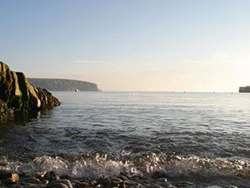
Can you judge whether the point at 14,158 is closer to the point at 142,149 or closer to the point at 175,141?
the point at 142,149

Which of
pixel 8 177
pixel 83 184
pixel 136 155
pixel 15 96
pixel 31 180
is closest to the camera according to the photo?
pixel 83 184

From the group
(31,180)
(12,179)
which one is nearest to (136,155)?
(31,180)

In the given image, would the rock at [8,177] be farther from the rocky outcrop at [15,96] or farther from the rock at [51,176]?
the rocky outcrop at [15,96]

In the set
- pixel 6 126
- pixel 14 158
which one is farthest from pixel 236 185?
A: pixel 6 126

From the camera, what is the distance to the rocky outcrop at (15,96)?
26.1 m

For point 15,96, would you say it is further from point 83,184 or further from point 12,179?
point 83,184

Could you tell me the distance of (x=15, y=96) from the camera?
27.7m

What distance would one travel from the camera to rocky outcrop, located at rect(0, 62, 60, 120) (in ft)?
85.7

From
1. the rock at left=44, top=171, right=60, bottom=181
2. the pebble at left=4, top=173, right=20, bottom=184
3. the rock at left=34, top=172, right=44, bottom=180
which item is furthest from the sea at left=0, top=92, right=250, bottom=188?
the pebble at left=4, top=173, right=20, bottom=184

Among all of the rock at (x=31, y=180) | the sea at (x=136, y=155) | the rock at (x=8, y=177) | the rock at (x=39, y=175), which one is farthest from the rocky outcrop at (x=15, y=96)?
the rock at (x=31, y=180)

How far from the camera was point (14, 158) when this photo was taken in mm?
11609

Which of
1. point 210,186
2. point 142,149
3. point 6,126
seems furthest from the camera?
point 6,126

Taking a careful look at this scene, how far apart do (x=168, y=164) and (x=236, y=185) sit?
120 inches

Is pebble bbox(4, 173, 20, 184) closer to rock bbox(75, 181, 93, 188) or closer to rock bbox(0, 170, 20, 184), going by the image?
rock bbox(0, 170, 20, 184)
